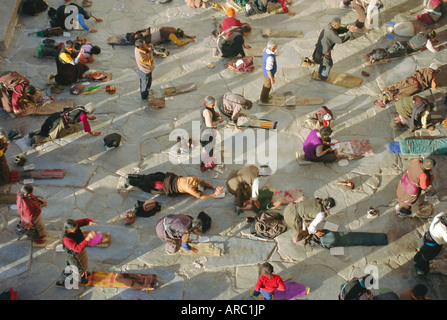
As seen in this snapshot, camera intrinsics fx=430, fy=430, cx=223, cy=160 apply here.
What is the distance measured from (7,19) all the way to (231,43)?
6914 mm

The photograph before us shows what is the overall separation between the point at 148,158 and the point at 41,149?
263 centimetres

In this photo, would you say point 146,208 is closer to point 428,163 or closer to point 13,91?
→ point 13,91

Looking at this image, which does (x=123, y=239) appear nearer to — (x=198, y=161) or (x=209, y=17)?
(x=198, y=161)

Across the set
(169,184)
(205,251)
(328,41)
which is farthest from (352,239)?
(328,41)

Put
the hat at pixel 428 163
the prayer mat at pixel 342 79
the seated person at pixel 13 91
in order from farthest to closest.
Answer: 1. the prayer mat at pixel 342 79
2. the seated person at pixel 13 91
3. the hat at pixel 428 163

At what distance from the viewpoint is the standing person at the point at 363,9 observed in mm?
13552

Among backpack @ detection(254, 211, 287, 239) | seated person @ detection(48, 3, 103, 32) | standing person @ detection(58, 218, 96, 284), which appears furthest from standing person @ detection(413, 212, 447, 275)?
seated person @ detection(48, 3, 103, 32)

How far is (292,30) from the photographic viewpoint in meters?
13.9

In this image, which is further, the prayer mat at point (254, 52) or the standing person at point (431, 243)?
the prayer mat at point (254, 52)

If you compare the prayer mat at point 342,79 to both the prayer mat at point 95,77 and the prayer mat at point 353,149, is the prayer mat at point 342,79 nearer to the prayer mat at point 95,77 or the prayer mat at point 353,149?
the prayer mat at point 353,149

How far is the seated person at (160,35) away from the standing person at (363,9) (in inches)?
206

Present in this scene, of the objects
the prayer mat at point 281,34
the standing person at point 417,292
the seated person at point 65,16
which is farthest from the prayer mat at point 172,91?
the standing person at point 417,292

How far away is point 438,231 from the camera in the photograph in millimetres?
8055

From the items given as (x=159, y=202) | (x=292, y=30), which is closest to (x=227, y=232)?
(x=159, y=202)
